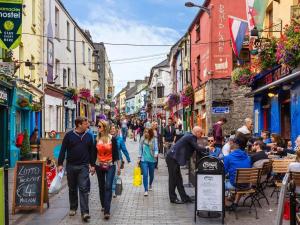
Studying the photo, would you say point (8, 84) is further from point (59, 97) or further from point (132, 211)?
point (59, 97)

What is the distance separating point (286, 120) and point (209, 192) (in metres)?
9.81

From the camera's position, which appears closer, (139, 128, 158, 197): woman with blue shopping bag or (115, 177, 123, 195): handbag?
(115, 177, 123, 195): handbag

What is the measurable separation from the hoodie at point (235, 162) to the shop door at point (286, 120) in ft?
26.7

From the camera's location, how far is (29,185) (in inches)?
398

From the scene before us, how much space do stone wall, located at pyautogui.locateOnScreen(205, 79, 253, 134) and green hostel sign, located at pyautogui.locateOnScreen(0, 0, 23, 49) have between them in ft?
59.1

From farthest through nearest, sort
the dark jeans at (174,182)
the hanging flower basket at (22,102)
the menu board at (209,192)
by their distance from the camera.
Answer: the hanging flower basket at (22,102) < the dark jeans at (174,182) < the menu board at (209,192)

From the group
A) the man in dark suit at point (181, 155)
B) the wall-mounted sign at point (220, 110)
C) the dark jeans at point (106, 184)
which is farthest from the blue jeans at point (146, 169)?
the wall-mounted sign at point (220, 110)

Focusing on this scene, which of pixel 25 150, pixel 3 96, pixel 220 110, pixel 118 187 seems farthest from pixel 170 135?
pixel 118 187

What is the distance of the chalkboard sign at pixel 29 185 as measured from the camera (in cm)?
1004

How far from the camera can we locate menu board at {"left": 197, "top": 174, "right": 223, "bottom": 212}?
29.6 ft

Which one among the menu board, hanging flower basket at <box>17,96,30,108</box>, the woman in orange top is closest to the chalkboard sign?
the woman in orange top

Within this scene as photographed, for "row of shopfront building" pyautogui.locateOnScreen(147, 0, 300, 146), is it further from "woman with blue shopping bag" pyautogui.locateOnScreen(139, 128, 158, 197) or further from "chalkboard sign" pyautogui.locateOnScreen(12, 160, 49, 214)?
"chalkboard sign" pyautogui.locateOnScreen(12, 160, 49, 214)

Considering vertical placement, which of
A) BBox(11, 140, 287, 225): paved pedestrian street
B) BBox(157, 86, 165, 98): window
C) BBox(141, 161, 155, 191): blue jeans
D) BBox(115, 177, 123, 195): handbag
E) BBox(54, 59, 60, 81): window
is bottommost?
BBox(11, 140, 287, 225): paved pedestrian street

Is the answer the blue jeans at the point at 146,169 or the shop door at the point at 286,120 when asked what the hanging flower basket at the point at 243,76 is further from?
the blue jeans at the point at 146,169
